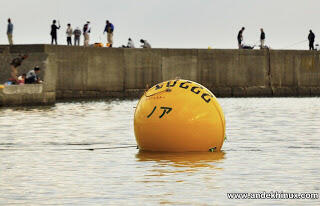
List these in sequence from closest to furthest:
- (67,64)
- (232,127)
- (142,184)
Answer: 1. (142,184)
2. (232,127)
3. (67,64)

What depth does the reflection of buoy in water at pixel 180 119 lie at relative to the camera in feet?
51.1

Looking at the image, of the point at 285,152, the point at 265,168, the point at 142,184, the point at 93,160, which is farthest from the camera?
the point at 285,152

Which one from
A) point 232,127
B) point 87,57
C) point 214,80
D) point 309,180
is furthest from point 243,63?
point 309,180

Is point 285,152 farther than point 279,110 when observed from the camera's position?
No

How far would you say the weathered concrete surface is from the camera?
108 feet

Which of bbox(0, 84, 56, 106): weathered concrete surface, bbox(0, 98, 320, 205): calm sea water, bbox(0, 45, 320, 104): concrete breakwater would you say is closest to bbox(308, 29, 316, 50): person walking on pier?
bbox(0, 45, 320, 104): concrete breakwater

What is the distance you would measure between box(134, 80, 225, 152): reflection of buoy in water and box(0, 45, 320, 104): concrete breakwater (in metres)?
23.4

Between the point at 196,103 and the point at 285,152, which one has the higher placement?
the point at 196,103

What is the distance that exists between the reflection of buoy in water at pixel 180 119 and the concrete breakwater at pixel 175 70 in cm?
2338

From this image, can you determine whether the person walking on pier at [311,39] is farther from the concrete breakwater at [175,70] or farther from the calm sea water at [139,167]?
the calm sea water at [139,167]

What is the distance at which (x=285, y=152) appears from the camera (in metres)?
16.4

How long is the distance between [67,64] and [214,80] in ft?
29.9

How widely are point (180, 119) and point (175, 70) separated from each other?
106 ft

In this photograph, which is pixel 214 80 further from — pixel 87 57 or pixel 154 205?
pixel 154 205
